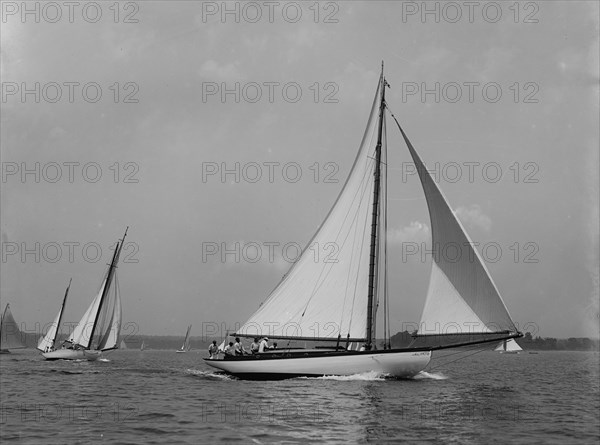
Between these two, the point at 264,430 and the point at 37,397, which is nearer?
the point at 264,430

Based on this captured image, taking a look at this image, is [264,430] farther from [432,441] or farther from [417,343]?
[417,343]

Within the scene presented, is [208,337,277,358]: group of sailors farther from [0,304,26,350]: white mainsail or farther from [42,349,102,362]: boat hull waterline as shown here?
[0,304,26,350]: white mainsail

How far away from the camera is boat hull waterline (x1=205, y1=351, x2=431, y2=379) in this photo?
34.9 meters

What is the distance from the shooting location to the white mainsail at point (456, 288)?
105 ft

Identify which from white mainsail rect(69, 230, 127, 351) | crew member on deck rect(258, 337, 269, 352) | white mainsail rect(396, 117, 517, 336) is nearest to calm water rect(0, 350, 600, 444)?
crew member on deck rect(258, 337, 269, 352)

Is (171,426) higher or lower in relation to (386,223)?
lower

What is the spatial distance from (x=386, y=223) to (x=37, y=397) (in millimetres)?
21217

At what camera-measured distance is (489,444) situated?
18781mm

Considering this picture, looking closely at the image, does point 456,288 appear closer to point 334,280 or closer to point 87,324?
point 334,280

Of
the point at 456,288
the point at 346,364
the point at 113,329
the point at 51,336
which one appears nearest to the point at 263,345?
the point at 346,364

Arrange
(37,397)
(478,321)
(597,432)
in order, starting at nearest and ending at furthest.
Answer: (597,432)
(37,397)
(478,321)

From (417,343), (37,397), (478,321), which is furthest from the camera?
(417,343)

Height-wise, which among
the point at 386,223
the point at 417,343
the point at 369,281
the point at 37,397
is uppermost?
the point at 386,223

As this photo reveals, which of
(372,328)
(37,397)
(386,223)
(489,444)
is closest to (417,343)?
(372,328)
